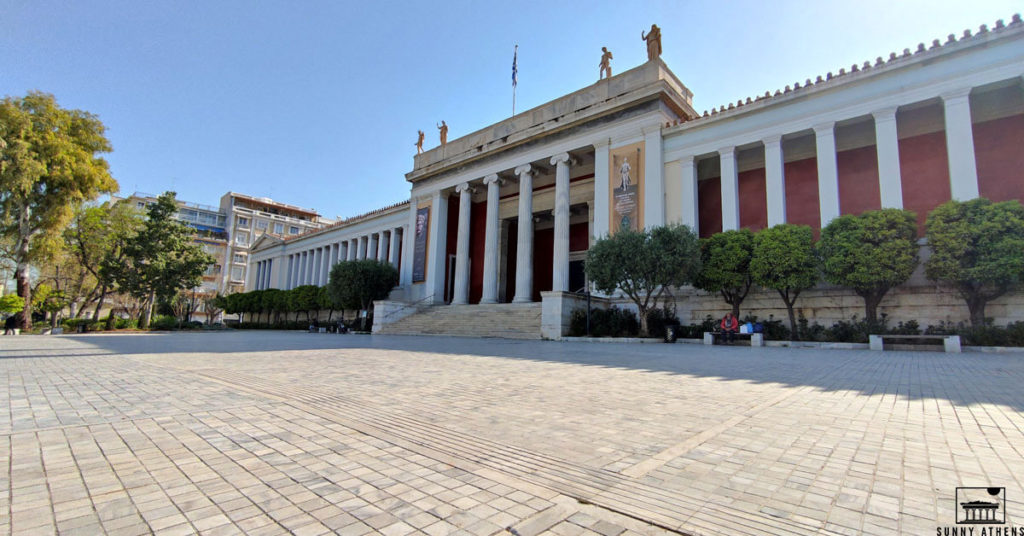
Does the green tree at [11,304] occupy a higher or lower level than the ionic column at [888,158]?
lower

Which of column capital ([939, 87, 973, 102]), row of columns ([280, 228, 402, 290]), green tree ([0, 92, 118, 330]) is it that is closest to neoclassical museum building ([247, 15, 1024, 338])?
column capital ([939, 87, 973, 102])

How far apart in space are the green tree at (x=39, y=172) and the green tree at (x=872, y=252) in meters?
34.7

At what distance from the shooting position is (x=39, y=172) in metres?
22.6

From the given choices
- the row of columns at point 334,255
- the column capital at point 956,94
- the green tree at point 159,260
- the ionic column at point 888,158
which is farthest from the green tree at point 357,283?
the column capital at point 956,94

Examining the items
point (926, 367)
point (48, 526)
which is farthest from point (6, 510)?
point (926, 367)

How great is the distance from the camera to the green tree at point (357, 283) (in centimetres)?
2897

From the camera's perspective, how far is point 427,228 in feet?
99.2

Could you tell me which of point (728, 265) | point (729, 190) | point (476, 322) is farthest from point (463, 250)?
→ point (728, 265)

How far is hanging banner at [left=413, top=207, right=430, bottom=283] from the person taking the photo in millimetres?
29641

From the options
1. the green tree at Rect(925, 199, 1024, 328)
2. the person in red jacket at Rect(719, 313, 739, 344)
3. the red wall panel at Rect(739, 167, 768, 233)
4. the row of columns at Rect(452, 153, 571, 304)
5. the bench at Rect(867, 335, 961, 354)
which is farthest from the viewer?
the row of columns at Rect(452, 153, 571, 304)

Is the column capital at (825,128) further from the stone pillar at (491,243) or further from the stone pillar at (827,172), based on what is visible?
the stone pillar at (491,243)

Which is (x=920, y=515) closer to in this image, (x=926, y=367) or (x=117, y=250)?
(x=926, y=367)

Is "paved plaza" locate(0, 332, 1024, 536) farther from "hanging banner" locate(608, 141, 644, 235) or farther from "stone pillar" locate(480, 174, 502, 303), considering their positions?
"stone pillar" locate(480, 174, 502, 303)

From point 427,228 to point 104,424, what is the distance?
27194mm
